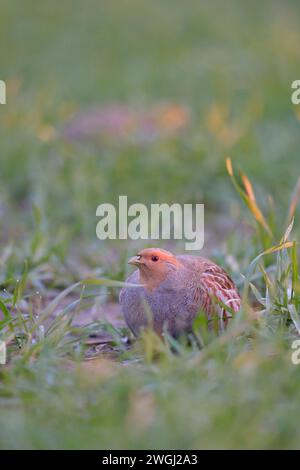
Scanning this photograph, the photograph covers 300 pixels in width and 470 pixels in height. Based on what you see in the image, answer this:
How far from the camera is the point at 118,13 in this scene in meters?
12.2

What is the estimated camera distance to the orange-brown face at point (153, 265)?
3.88m

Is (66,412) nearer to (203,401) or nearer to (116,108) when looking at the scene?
(203,401)

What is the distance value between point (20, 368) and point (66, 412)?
0.46 m

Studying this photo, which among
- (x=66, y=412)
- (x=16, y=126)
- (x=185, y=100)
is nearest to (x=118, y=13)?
(x=185, y=100)

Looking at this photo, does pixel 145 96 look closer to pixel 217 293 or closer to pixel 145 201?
pixel 145 201

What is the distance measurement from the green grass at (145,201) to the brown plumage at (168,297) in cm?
14

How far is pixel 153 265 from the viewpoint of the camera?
3.88 meters
